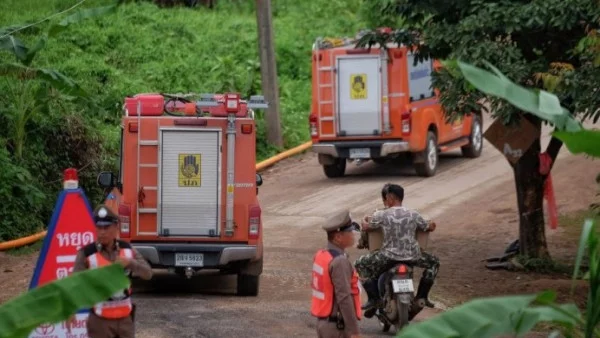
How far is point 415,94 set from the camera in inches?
959

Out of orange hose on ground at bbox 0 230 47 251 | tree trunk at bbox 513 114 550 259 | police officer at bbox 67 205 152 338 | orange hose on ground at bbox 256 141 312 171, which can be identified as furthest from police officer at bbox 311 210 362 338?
orange hose on ground at bbox 256 141 312 171

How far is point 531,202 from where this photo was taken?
1806 cm

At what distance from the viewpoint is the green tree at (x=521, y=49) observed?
592 inches

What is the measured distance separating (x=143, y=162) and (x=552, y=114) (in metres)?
8.95

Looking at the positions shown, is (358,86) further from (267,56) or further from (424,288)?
(424,288)

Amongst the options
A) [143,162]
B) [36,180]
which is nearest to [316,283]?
[143,162]

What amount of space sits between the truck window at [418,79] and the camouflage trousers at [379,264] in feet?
34.1

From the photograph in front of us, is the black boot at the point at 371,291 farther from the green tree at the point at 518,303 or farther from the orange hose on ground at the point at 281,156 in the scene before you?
the orange hose on ground at the point at 281,156

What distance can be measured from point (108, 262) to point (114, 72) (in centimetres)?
1583

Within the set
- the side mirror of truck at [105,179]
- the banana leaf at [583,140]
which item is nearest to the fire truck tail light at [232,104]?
the side mirror of truck at [105,179]

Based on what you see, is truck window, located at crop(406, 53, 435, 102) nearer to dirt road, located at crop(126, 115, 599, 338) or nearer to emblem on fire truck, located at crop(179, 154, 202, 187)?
dirt road, located at crop(126, 115, 599, 338)

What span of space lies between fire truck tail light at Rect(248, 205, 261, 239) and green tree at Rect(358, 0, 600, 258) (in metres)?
2.81

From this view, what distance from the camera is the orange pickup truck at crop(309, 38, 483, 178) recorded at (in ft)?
78.5

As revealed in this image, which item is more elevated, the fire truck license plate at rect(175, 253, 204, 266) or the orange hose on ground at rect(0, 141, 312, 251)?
the orange hose on ground at rect(0, 141, 312, 251)
